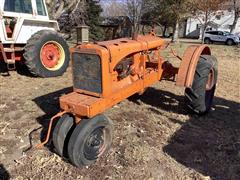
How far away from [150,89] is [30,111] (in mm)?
2706

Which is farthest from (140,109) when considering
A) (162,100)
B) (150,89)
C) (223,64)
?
(223,64)

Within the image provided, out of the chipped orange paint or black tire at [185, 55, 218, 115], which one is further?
black tire at [185, 55, 218, 115]

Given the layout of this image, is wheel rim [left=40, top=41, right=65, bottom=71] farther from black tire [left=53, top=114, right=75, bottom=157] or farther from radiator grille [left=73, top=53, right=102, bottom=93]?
black tire [left=53, top=114, right=75, bottom=157]

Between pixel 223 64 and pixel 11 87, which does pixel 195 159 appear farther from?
pixel 223 64

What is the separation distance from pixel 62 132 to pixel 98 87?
702 millimetres

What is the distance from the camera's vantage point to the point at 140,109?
5.78 metres

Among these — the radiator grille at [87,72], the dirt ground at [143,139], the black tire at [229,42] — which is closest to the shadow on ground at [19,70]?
the dirt ground at [143,139]

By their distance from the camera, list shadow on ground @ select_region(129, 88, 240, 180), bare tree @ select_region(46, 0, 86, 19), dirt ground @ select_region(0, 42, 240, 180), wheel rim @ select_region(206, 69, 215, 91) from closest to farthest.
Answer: dirt ground @ select_region(0, 42, 240, 180), shadow on ground @ select_region(129, 88, 240, 180), wheel rim @ select_region(206, 69, 215, 91), bare tree @ select_region(46, 0, 86, 19)

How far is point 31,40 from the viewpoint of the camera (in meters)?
7.88

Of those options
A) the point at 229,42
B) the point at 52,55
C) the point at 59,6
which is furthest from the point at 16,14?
the point at 229,42

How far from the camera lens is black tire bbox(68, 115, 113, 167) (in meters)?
3.64

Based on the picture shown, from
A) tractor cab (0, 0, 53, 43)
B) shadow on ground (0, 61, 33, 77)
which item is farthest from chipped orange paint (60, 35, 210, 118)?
shadow on ground (0, 61, 33, 77)

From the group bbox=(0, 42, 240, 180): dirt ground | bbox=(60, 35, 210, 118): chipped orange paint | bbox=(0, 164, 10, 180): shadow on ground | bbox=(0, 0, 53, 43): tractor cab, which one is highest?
bbox=(0, 0, 53, 43): tractor cab

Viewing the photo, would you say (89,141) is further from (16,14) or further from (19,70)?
(19,70)
